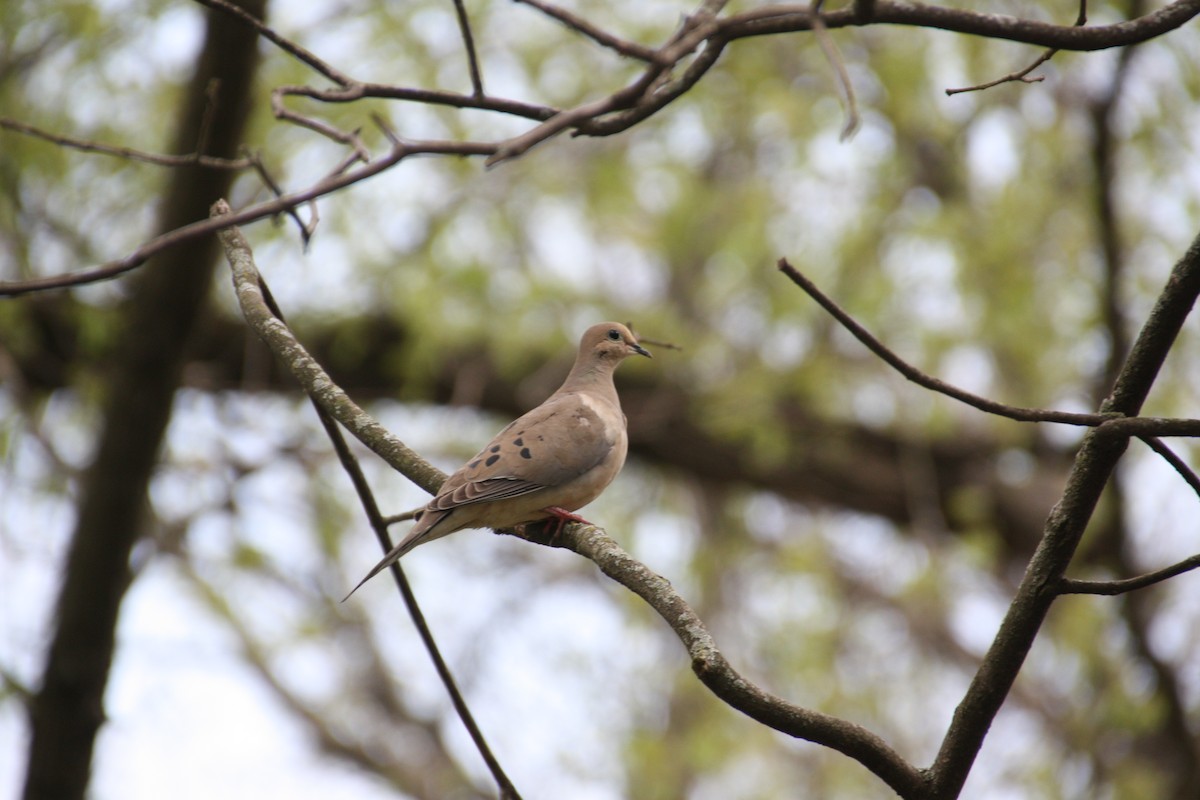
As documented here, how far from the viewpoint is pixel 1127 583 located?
7.20 ft

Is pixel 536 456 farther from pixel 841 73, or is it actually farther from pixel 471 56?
pixel 841 73

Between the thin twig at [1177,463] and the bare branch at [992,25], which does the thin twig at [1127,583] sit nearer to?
the thin twig at [1177,463]

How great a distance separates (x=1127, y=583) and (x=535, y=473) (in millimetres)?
2142

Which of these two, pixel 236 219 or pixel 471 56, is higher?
pixel 471 56

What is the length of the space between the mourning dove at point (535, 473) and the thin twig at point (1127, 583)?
5.19 feet

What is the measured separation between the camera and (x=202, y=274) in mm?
5184

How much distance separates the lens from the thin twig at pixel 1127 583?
2.14 metres

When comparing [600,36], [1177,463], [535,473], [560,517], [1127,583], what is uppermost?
[535,473]

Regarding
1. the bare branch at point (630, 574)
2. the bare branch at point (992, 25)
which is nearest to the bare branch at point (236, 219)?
the bare branch at point (630, 574)

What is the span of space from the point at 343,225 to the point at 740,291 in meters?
2.87

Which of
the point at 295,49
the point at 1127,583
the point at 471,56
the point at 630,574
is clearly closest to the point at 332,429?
the point at 630,574

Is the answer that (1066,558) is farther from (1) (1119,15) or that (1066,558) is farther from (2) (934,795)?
(1) (1119,15)

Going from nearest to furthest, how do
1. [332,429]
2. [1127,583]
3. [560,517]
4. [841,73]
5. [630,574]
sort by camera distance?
[841,73] → [1127,583] → [630,574] → [332,429] → [560,517]

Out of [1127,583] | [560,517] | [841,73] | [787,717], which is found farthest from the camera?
[560,517]
